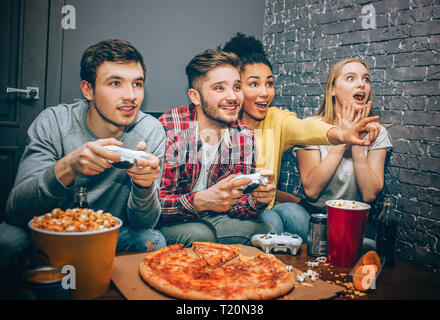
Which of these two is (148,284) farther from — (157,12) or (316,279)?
(157,12)

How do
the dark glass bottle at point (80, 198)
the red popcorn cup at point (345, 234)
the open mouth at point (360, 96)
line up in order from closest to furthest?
the dark glass bottle at point (80, 198)
the red popcorn cup at point (345, 234)
the open mouth at point (360, 96)

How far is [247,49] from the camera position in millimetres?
1927

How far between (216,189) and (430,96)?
110 cm

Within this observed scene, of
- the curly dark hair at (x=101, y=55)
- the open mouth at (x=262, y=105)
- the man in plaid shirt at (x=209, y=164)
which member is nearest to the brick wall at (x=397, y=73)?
the open mouth at (x=262, y=105)

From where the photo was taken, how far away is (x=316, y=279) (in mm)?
1284

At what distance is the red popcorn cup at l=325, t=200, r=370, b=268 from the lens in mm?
1444

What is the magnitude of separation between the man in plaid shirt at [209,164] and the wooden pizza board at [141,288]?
41 centimetres

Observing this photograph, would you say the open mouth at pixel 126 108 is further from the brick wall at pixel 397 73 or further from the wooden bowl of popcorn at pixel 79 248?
the brick wall at pixel 397 73

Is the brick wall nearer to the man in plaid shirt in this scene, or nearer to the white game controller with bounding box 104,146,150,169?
the man in plaid shirt

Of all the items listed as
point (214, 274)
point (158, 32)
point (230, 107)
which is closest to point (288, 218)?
point (230, 107)

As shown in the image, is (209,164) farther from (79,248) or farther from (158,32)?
(79,248)

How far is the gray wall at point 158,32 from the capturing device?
155cm
